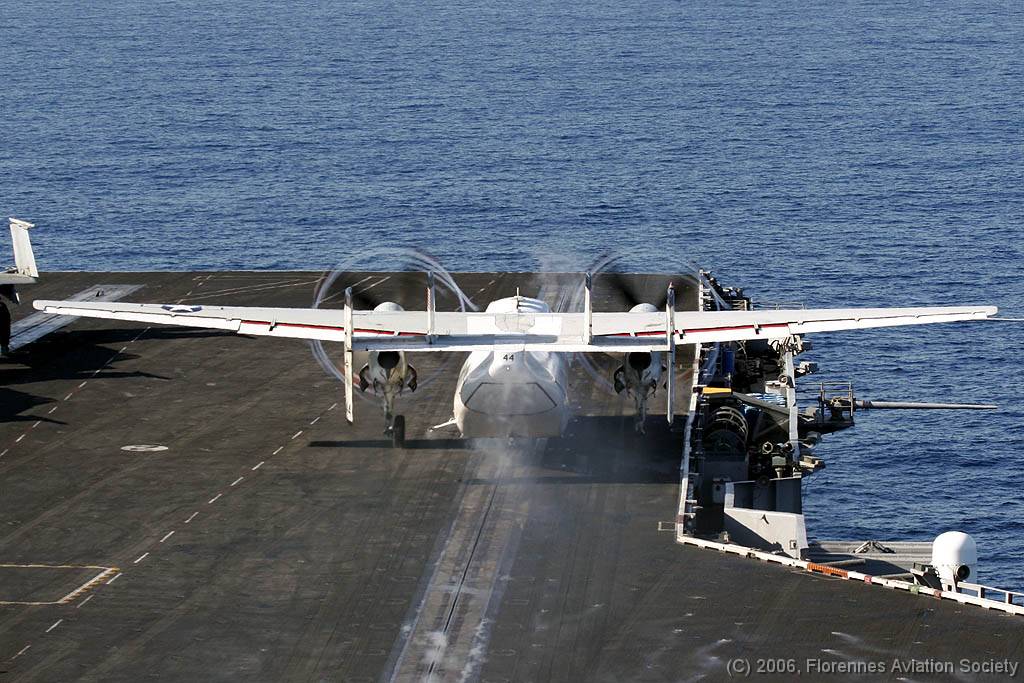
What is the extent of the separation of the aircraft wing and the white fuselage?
3.79 feet

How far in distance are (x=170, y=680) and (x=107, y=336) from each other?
44.3 metres

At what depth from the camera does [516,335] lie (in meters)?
58.1

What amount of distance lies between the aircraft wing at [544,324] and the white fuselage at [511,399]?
3.79 feet

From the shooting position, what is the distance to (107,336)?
85.0 meters

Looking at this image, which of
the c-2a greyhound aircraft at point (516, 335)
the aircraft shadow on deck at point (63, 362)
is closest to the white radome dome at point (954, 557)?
the c-2a greyhound aircraft at point (516, 335)

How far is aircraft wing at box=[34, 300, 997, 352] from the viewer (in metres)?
57.5

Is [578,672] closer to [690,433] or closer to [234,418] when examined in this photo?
[690,433]

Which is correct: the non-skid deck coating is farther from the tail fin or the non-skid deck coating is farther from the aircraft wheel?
the tail fin

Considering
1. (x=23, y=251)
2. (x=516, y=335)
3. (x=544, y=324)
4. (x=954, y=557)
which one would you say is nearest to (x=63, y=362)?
(x=23, y=251)

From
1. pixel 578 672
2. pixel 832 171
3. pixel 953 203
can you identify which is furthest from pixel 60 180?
pixel 578 672

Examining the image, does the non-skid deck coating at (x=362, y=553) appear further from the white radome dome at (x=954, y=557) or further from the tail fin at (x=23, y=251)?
the tail fin at (x=23, y=251)

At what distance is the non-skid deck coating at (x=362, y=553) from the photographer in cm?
4556

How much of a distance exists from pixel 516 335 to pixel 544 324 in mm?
4710

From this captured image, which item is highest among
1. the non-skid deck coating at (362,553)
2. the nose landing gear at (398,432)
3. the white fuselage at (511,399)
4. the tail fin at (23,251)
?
the tail fin at (23,251)
